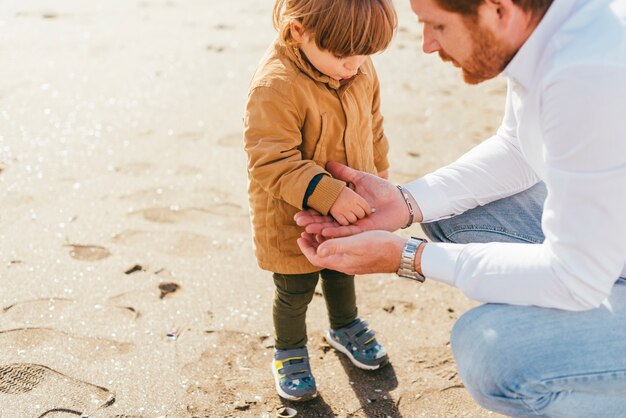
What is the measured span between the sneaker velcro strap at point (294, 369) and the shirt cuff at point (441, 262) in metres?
0.64

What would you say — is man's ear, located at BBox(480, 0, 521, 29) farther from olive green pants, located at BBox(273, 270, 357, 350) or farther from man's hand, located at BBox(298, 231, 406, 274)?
olive green pants, located at BBox(273, 270, 357, 350)

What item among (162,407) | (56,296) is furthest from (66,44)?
(162,407)

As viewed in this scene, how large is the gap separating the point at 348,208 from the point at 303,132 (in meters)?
0.26

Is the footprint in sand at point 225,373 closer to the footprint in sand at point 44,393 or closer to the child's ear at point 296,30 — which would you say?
the footprint in sand at point 44,393

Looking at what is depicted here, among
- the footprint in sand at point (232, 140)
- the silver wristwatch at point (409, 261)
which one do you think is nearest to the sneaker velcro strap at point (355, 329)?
the silver wristwatch at point (409, 261)

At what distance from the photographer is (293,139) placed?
2439 millimetres

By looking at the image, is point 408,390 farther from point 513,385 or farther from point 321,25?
point 321,25

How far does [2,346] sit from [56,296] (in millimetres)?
328

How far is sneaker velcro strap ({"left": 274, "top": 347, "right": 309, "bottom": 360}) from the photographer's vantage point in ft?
8.89

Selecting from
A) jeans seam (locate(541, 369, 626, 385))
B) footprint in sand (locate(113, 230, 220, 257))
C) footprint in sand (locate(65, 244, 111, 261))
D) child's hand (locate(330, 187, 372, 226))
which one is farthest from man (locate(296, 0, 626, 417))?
footprint in sand (locate(65, 244, 111, 261))

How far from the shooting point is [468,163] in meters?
2.72


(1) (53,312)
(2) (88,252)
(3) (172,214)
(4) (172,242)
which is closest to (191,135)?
(3) (172,214)

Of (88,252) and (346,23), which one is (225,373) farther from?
(346,23)

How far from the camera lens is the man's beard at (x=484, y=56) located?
2070 millimetres
